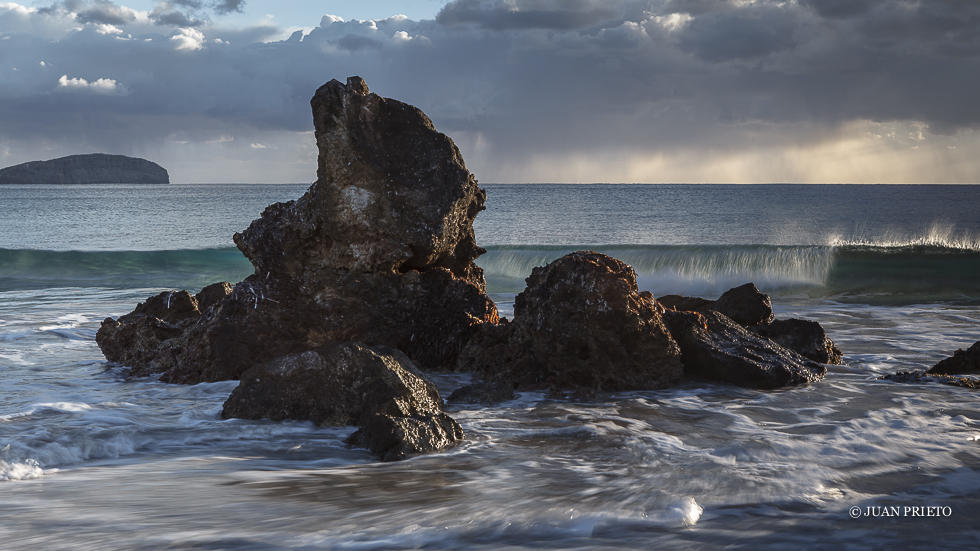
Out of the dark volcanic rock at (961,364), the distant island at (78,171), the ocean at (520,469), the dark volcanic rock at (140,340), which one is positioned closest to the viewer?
the ocean at (520,469)

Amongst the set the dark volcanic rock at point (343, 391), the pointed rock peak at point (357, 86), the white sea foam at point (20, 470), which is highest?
the pointed rock peak at point (357, 86)

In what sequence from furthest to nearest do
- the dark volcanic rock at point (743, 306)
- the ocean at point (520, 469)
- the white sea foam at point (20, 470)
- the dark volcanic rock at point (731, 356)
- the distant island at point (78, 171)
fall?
the distant island at point (78, 171) → the dark volcanic rock at point (743, 306) → the dark volcanic rock at point (731, 356) → the white sea foam at point (20, 470) → the ocean at point (520, 469)

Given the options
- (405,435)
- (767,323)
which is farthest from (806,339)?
(405,435)

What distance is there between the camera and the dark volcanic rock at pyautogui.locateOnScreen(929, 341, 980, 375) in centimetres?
548

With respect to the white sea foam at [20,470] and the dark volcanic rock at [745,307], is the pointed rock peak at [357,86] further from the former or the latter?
the dark volcanic rock at [745,307]

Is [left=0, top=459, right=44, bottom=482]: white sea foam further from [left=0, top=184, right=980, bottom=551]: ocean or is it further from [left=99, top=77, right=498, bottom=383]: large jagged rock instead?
[left=99, top=77, right=498, bottom=383]: large jagged rock

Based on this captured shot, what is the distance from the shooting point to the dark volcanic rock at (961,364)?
18.0 ft

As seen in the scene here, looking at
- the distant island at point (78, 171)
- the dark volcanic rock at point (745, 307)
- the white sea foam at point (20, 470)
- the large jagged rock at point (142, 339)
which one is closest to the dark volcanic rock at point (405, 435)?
the white sea foam at point (20, 470)

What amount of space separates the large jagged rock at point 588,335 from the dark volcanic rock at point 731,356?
8.6 inches

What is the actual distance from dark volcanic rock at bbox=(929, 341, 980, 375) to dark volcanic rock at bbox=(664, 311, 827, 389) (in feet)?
3.18

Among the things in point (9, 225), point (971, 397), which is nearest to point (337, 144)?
point (971, 397)

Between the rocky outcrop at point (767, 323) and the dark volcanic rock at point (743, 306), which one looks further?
the dark volcanic rock at point (743, 306)

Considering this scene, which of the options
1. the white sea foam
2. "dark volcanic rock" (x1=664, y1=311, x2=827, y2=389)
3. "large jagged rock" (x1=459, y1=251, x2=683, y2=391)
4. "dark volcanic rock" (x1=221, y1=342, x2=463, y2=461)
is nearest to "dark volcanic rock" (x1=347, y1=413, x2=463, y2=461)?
"dark volcanic rock" (x1=221, y1=342, x2=463, y2=461)

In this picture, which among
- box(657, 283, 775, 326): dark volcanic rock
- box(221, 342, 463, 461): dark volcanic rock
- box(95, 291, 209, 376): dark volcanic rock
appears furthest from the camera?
box(657, 283, 775, 326): dark volcanic rock
